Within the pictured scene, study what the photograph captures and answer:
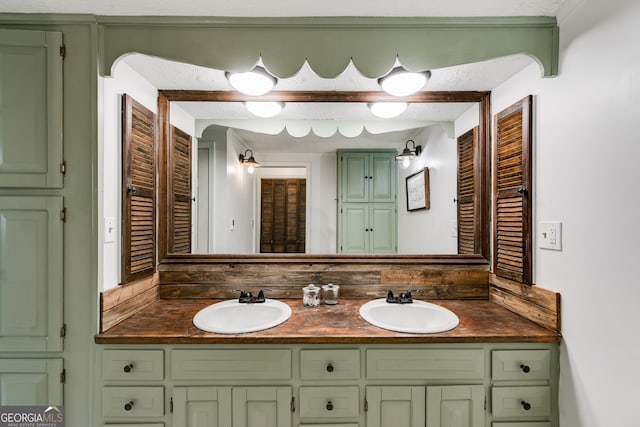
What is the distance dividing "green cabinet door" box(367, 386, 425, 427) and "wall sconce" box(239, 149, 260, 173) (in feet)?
4.27

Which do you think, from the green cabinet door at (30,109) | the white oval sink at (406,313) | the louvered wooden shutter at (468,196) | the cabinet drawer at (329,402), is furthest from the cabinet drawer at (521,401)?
the green cabinet door at (30,109)

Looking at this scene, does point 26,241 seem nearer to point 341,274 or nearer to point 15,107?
point 15,107

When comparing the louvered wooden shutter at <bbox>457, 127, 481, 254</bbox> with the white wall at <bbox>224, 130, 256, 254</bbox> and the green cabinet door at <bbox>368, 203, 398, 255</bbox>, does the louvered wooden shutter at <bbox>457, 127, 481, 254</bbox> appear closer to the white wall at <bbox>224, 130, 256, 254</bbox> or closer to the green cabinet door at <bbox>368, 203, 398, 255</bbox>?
the green cabinet door at <bbox>368, 203, 398, 255</bbox>

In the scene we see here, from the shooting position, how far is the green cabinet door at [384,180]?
1.79 metres

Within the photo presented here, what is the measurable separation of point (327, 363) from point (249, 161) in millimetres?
1180

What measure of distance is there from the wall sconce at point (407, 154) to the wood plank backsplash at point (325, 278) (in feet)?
1.96

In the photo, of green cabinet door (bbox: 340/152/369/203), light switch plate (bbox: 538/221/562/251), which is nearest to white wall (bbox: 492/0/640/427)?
light switch plate (bbox: 538/221/562/251)

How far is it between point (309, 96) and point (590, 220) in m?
1.45

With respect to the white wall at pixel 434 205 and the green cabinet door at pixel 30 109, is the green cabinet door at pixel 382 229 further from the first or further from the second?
the green cabinet door at pixel 30 109

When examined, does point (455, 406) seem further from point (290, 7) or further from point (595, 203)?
point (290, 7)

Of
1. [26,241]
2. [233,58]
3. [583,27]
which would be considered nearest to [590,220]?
[583,27]

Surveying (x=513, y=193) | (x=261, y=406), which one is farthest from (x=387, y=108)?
(x=261, y=406)

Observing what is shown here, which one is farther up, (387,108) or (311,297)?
(387,108)

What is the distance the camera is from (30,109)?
1278 millimetres
